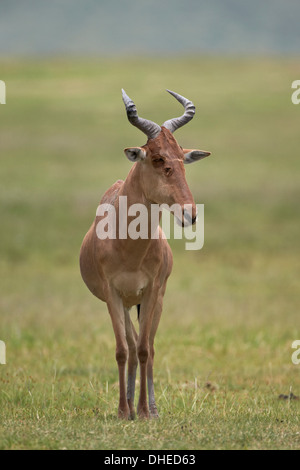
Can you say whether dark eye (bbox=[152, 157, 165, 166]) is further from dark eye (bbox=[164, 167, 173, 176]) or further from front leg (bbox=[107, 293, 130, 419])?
front leg (bbox=[107, 293, 130, 419])

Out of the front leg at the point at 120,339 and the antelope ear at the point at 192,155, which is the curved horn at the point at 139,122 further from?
the front leg at the point at 120,339

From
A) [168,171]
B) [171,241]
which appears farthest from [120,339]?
[171,241]

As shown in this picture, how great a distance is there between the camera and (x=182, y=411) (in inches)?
377

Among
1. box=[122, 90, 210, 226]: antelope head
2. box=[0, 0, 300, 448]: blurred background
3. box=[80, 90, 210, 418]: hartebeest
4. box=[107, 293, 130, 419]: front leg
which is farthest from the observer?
box=[0, 0, 300, 448]: blurred background

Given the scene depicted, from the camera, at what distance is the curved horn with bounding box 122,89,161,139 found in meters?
8.45

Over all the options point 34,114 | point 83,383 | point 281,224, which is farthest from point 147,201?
point 34,114

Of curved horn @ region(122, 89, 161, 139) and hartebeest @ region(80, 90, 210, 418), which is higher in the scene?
curved horn @ region(122, 89, 161, 139)

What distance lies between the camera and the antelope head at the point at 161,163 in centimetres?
837

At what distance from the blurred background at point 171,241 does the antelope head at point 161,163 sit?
262 cm

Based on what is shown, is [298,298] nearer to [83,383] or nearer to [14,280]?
[14,280]

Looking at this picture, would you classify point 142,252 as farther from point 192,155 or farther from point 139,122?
point 139,122

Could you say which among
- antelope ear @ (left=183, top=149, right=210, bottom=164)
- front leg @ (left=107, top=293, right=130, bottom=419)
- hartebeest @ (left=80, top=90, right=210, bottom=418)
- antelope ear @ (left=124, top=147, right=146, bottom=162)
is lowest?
front leg @ (left=107, top=293, right=130, bottom=419)

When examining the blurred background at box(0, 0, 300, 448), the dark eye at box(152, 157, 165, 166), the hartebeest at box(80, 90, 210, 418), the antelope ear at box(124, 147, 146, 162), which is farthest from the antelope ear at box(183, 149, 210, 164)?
the blurred background at box(0, 0, 300, 448)

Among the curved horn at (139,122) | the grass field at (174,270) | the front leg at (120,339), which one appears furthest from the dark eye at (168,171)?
the grass field at (174,270)
